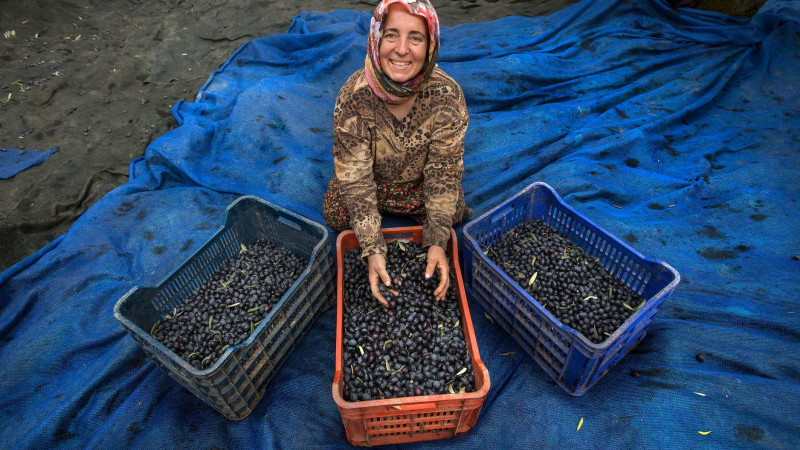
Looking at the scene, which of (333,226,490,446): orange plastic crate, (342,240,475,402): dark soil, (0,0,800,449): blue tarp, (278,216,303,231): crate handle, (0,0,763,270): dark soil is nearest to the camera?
(333,226,490,446): orange plastic crate

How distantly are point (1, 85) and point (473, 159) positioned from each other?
19.4 ft

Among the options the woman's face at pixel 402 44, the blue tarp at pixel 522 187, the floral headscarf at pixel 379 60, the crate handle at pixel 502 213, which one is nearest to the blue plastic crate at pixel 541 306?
the crate handle at pixel 502 213

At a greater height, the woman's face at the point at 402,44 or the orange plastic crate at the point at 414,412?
the woman's face at the point at 402,44

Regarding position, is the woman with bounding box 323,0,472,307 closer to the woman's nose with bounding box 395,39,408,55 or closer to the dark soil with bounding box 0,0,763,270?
the woman's nose with bounding box 395,39,408,55

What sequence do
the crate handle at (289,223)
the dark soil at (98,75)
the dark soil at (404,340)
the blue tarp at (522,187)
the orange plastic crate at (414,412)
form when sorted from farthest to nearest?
the dark soil at (98,75), the crate handle at (289,223), the blue tarp at (522,187), the dark soil at (404,340), the orange plastic crate at (414,412)

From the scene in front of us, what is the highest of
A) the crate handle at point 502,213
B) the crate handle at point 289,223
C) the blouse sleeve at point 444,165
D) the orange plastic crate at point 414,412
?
the blouse sleeve at point 444,165

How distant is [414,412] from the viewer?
6.50 ft

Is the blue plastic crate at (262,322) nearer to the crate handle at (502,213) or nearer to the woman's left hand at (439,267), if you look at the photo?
the woman's left hand at (439,267)

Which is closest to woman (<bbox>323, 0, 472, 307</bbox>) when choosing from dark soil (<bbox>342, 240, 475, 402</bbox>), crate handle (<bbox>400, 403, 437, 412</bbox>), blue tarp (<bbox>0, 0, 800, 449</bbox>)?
dark soil (<bbox>342, 240, 475, 402</bbox>)

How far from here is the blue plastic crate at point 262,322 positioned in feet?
7.03

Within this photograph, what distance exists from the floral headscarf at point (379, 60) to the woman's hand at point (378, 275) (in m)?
0.88

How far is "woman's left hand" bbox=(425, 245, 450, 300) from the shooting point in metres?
2.37

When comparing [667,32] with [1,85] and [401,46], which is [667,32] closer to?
[401,46]

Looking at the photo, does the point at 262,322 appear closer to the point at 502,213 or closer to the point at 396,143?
the point at 396,143
